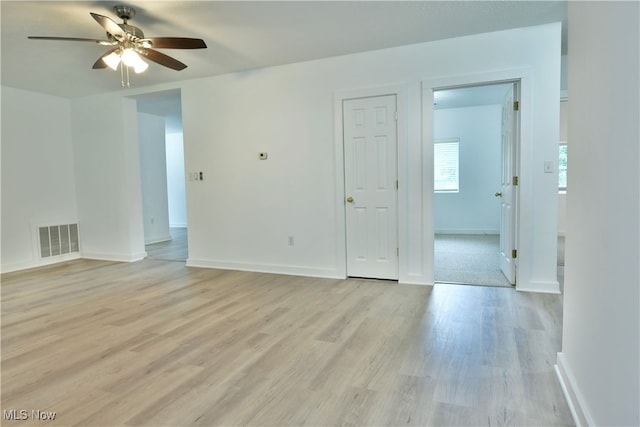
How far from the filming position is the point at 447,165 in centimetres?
770

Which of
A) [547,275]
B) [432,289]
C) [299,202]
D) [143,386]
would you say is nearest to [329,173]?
[299,202]

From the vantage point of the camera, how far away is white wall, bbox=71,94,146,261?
5.43 metres

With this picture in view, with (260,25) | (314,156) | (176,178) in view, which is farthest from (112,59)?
(176,178)

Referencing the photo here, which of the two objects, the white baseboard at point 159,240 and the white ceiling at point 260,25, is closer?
the white ceiling at point 260,25

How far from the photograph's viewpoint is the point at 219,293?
3703 mm

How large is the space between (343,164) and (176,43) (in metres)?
2.04

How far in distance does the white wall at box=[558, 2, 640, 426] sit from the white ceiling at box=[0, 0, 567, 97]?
1.48 meters

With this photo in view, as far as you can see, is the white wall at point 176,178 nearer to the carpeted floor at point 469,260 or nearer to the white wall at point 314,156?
the white wall at point 314,156

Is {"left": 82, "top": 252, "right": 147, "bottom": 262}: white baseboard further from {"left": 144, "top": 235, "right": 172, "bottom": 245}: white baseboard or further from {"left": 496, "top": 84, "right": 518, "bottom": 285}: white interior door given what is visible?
{"left": 496, "top": 84, "right": 518, "bottom": 285}: white interior door

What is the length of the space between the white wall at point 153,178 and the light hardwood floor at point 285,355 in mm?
3369

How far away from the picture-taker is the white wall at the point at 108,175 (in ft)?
17.8

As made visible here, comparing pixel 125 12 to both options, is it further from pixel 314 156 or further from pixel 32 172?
pixel 32 172

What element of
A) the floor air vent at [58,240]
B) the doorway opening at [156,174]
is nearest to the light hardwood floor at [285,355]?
the floor air vent at [58,240]

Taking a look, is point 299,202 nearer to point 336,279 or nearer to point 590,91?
point 336,279
